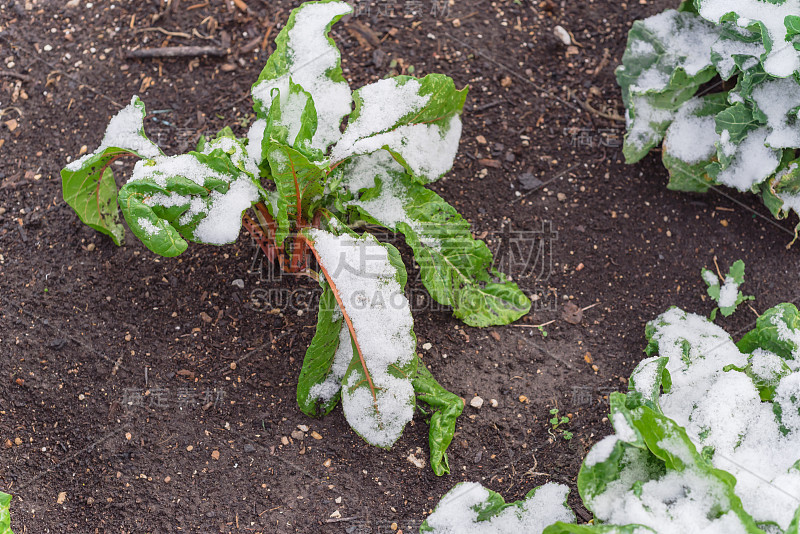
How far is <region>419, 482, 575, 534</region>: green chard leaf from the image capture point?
75.0 inches

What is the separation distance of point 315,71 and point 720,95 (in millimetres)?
1607

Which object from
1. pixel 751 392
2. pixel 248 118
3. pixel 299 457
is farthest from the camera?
pixel 248 118

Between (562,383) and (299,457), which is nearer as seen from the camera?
(299,457)

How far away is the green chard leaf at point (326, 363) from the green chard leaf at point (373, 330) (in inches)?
3.0

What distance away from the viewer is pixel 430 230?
231 cm

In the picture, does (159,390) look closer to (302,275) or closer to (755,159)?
(302,275)

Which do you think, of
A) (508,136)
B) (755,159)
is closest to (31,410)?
(508,136)

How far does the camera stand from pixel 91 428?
2.23m

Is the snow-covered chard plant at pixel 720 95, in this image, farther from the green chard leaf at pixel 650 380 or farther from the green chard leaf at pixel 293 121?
the green chard leaf at pixel 293 121

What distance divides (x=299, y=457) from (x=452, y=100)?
1351 mm

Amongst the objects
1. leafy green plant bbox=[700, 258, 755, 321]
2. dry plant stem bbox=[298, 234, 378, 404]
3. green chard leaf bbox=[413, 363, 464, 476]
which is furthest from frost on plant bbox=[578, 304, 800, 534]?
dry plant stem bbox=[298, 234, 378, 404]

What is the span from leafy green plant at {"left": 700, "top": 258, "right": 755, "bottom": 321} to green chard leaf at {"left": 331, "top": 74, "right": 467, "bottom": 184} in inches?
46.2

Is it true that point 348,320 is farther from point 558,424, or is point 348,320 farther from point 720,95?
point 720,95

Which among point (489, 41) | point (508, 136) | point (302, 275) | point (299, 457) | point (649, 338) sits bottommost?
point (299, 457)
